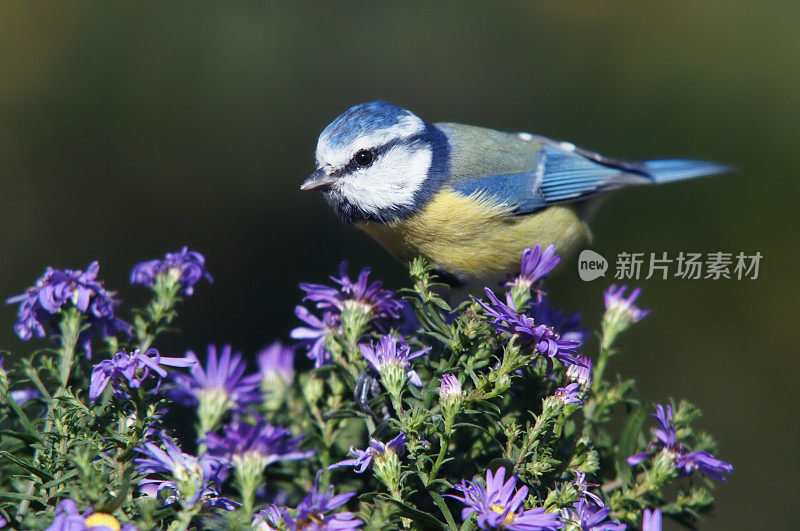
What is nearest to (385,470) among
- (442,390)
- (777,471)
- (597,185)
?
(442,390)

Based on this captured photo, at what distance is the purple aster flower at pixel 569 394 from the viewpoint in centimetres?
92

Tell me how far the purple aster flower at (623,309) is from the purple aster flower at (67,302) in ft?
2.59

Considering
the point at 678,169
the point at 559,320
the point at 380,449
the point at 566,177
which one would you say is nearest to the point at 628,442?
the point at 559,320

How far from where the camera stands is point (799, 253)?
2.76 metres

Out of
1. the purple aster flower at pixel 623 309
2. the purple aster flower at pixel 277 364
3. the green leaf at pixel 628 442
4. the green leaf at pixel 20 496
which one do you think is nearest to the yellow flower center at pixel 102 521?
the green leaf at pixel 20 496

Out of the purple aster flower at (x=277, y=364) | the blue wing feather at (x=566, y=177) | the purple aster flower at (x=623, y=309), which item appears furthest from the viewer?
the blue wing feather at (x=566, y=177)

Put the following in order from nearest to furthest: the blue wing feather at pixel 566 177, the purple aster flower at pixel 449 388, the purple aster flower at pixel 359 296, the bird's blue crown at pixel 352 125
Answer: the purple aster flower at pixel 449 388, the purple aster flower at pixel 359 296, the bird's blue crown at pixel 352 125, the blue wing feather at pixel 566 177

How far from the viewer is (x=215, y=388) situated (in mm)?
1169

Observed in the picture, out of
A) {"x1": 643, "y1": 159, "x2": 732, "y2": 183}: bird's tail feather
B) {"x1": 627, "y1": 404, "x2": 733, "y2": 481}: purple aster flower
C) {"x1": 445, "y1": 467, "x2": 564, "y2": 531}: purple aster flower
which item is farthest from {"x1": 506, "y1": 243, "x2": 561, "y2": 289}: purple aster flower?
{"x1": 643, "y1": 159, "x2": 732, "y2": 183}: bird's tail feather

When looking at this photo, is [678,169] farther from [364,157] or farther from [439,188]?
[364,157]

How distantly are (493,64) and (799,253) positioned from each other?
5.38ft

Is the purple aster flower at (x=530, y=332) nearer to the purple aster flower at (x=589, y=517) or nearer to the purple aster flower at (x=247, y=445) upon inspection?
the purple aster flower at (x=589, y=517)

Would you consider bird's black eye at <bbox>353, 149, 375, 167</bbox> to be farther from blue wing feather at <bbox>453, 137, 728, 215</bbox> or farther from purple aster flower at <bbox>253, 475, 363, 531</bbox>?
purple aster flower at <bbox>253, 475, 363, 531</bbox>

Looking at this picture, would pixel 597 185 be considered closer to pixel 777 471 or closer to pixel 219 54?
pixel 777 471
